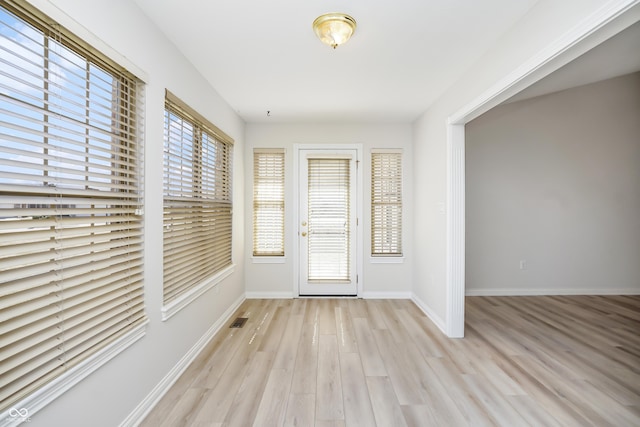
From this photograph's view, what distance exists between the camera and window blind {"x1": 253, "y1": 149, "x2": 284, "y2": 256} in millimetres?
4504

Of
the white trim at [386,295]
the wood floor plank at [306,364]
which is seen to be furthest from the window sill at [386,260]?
the wood floor plank at [306,364]

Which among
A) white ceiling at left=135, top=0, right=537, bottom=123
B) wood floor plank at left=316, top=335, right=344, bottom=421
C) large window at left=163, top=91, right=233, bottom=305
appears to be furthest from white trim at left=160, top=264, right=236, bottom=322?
white ceiling at left=135, top=0, right=537, bottom=123

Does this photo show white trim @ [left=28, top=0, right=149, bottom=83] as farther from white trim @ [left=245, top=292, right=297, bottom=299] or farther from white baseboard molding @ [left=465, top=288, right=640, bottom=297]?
white baseboard molding @ [left=465, top=288, right=640, bottom=297]

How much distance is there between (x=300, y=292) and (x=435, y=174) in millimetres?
2492

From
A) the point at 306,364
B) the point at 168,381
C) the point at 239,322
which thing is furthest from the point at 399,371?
the point at 239,322

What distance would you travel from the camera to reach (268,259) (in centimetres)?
449

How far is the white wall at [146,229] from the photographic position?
1.42 meters

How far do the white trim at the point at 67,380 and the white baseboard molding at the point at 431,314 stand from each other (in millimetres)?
2849

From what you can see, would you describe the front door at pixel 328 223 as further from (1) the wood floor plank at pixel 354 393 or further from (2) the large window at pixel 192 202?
(1) the wood floor plank at pixel 354 393

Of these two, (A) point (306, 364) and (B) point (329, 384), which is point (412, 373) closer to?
(B) point (329, 384)

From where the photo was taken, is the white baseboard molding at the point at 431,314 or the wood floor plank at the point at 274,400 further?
the white baseboard molding at the point at 431,314

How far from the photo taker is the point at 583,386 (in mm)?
2236

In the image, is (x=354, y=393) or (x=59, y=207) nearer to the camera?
(x=59, y=207)

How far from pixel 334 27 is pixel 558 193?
4387 mm
